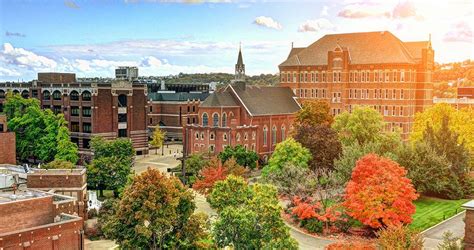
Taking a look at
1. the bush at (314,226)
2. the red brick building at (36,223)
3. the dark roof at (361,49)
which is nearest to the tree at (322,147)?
the bush at (314,226)

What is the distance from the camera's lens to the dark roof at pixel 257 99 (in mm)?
76125

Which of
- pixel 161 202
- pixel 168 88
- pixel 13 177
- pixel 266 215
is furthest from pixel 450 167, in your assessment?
pixel 168 88

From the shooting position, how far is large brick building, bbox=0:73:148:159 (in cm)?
7750

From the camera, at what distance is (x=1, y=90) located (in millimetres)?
91938

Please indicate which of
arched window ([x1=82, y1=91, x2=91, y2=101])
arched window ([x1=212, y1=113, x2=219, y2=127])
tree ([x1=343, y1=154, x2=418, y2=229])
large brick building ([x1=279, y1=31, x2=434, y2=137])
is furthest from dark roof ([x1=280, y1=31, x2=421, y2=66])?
tree ([x1=343, y1=154, x2=418, y2=229])

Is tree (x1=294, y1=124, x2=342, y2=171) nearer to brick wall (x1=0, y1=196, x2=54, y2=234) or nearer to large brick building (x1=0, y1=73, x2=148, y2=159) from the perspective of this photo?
large brick building (x1=0, y1=73, x2=148, y2=159)

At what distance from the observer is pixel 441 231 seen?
3981 cm

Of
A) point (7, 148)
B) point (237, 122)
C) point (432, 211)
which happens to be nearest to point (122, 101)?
point (237, 122)

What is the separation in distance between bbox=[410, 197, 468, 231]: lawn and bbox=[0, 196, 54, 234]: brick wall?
2715 cm

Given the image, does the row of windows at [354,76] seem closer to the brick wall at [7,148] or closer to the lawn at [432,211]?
the lawn at [432,211]

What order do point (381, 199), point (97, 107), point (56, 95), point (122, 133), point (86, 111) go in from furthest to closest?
point (122, 133), point (56, 95), point (86, 111), point (97, 107), point (381, 199)

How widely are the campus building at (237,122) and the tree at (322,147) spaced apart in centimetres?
1544

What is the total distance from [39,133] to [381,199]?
153ft

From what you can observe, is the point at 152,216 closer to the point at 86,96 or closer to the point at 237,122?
the point at 237,122
